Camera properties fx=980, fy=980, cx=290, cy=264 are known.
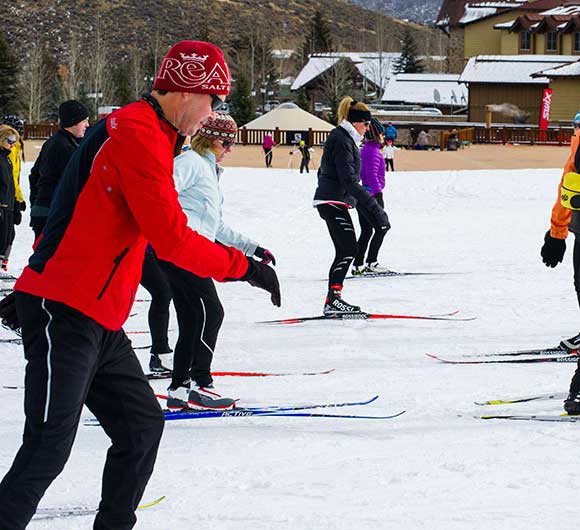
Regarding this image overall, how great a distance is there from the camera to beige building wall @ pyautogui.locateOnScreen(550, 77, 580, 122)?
2057 inches

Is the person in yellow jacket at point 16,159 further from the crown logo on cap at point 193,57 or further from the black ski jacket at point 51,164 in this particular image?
the crown logo on cap at point 193,57

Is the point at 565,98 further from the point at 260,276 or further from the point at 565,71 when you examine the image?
the point at 260,276

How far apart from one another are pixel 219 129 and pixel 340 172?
9.44 feet

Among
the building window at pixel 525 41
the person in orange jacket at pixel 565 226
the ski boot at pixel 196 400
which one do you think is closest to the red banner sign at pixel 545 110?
the building window at pixel 525 41

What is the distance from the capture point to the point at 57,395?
8.68 feet

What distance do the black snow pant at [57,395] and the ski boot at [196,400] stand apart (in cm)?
204

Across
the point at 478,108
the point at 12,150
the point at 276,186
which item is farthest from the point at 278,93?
the point at 12,150

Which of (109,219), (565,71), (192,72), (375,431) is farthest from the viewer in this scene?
(565,71)

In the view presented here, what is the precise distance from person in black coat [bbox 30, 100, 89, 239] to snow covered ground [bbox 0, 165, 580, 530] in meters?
1.09

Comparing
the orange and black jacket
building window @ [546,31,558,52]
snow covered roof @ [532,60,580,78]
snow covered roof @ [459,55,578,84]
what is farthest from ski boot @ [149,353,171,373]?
building window @ [546,31,558,52]

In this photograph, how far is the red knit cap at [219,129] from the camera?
15.8 ft

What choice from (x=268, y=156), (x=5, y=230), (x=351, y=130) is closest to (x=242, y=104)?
(x=268, y=156)

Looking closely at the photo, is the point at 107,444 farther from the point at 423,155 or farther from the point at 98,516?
the point at 423,155

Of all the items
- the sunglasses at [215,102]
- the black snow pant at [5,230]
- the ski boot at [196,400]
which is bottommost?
the ski boot at [196,400]
